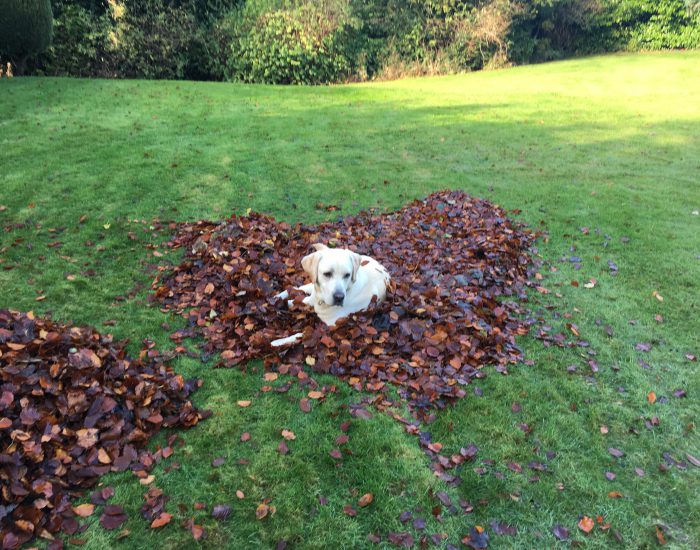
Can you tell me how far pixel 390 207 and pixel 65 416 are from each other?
24.6 ft

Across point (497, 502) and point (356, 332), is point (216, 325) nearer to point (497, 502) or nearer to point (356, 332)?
point (356, 332)

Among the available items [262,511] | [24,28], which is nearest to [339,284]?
[262,511]

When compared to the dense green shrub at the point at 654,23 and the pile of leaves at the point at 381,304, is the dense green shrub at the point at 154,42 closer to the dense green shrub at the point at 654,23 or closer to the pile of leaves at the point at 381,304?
the pile of leaves at the point at 381,304

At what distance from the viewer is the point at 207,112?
621 inches

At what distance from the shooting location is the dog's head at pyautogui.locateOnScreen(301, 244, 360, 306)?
→ 5.04 m

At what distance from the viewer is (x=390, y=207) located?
398 inches

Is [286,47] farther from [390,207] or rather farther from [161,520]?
[161,520]

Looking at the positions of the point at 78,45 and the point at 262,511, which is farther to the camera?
the point at 78,45

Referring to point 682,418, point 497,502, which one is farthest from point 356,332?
point 682,418

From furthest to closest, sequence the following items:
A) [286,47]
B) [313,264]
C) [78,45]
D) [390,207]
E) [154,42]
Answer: [286,47], [154,42], [78,45], [390,207], [313,264]

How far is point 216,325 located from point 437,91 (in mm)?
18299

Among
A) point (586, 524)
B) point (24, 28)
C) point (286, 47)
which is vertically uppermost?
point (24, 28)

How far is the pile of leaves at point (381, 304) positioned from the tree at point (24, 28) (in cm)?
1395

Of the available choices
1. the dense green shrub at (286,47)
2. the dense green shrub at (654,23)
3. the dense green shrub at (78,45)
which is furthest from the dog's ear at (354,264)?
the dense green shrub at (654,23)
